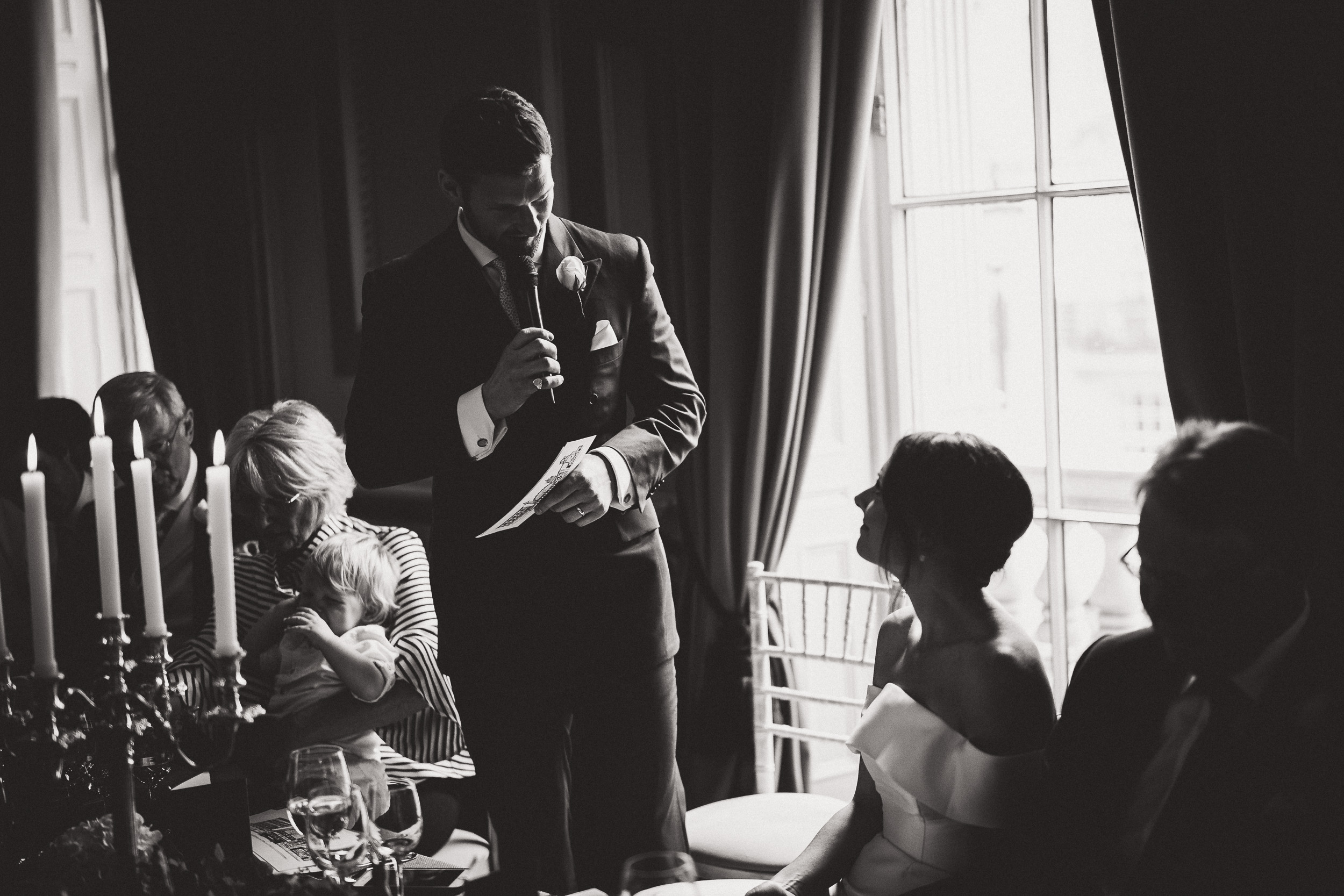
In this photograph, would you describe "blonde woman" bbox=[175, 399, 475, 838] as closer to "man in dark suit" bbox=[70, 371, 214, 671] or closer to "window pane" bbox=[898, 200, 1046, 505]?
"man in dark suit" bbox=[70, 371, 214, 671]

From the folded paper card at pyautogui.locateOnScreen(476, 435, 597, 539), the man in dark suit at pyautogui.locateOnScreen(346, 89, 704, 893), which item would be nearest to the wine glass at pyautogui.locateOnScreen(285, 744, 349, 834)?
the folded paper card at pyautogui.locateOnScreen(476, 435, 597, 539)

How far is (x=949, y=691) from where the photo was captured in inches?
64.6

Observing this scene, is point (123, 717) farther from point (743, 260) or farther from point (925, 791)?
point (743, 260)

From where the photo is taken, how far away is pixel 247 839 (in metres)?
1.59

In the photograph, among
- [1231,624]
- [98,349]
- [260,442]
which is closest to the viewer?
[1231,624]

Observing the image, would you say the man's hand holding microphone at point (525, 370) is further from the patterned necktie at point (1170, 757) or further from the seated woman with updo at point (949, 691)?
the patterned necktie at point (1170, 757)

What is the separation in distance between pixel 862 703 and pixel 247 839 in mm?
1398

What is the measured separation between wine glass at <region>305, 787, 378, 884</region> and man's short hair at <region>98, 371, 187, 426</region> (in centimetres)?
160

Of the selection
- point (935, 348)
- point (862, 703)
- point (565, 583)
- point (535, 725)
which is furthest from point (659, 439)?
point (935, 348)

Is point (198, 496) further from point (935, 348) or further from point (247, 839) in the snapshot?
point (935, 348)

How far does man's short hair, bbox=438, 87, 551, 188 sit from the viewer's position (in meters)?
1.98

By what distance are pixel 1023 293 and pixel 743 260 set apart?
0.65 meters

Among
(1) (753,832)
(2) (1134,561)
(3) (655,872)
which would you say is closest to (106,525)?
(3) (655,872)

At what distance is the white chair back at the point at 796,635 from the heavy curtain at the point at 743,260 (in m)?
0.15
